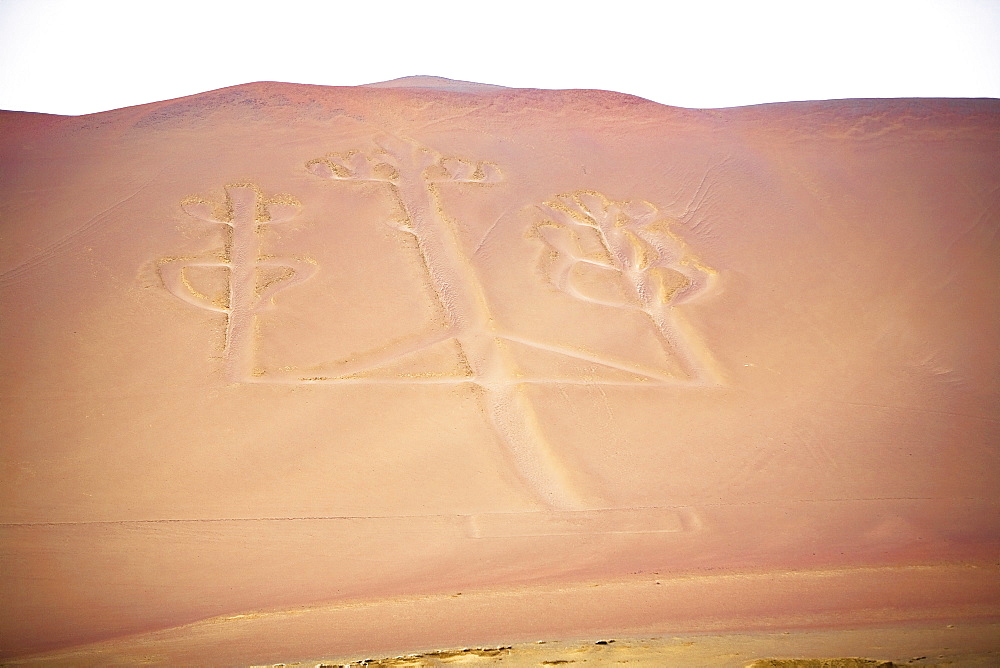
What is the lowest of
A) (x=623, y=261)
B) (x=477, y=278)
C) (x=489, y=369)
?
(x=489, y=369)

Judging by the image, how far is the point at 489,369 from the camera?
7.47m

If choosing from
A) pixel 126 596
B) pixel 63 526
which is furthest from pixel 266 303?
pixel 126 596

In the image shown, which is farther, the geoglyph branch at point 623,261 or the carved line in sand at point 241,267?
the geoglyph branch at point 623,261

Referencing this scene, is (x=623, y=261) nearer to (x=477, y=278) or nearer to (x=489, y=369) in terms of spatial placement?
(x=477, y=278)

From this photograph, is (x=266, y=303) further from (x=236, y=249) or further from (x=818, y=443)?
(x=818, y=443)

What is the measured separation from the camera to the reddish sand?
475 cm

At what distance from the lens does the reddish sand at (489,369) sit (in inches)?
187

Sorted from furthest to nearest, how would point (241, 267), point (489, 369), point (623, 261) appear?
point (623, 261), point (241, 267), point (489, 369)

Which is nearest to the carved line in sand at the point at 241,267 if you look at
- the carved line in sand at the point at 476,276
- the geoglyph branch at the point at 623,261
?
the carved line in sand at the point at 476,276

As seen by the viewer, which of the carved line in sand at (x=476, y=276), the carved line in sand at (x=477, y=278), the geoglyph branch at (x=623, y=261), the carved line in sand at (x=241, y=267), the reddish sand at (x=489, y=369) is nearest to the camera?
the reddish sand at (x=489, y=369)

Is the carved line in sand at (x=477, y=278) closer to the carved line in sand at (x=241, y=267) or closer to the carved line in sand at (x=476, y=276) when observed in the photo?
the carved line in sand at (x=476, y=276)

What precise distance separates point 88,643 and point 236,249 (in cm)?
529

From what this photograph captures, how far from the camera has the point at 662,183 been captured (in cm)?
1050

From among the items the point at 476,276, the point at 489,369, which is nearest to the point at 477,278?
the point at 476,276
